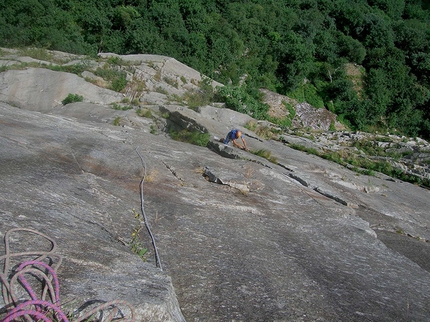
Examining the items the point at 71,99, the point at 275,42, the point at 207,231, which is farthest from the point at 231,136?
the point at 275,42

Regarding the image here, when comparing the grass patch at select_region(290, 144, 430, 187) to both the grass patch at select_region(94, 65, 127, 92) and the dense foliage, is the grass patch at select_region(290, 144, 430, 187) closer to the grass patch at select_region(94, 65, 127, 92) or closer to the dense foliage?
the grass patch at select_region(94, 65, 127, 92)

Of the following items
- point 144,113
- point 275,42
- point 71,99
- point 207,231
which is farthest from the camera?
point 275,42

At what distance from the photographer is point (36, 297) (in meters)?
3.09

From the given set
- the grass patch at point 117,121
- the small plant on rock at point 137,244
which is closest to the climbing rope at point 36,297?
the small plant on rock at point 137,244

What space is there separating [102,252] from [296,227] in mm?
3977

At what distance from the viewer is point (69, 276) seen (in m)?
3.53

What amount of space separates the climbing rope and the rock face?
15 centimetres

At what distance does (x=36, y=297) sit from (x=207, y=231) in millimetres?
3033

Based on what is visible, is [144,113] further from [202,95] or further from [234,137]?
[202,95]

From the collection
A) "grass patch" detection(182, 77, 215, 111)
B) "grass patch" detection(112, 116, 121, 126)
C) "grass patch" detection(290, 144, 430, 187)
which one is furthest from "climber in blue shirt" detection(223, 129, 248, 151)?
"grass patch" detection(182, 77, 215, 111)

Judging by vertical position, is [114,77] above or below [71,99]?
above

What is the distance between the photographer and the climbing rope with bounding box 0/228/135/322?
2906mm

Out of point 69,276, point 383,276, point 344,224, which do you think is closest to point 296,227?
point 344,224

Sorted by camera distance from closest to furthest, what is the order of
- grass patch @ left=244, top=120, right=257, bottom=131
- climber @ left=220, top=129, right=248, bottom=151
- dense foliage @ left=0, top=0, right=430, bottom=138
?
climber @ left=220, top=129, right=248, bottom=151, grass patch @ left=244, top=120, right=257, bottom=131, dense foliage @ left=0, top=0, right=430, bottom=138
